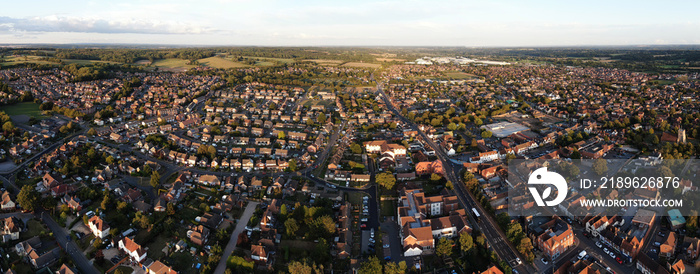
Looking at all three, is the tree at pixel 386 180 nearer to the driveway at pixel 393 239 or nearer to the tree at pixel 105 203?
the driveway at pixel 393 239

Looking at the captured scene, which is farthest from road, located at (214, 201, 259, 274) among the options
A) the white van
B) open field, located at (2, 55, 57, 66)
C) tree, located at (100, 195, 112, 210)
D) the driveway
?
open field, located at (2, 55, 57, 66)

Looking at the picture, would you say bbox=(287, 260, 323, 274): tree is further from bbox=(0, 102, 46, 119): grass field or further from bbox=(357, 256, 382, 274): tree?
bbox=(0, 102, 46, 119): grass field

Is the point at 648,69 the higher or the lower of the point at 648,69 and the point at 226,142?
the higher

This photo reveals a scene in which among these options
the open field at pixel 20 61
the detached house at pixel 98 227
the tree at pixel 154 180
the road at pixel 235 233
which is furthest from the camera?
the open field at pixel 20 61

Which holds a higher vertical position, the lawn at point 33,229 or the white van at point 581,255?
the white van at point 581,255

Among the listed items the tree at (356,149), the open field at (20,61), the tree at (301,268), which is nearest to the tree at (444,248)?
the tree at (301,268)

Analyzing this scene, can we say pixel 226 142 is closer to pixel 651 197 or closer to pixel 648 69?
pixel 651 197

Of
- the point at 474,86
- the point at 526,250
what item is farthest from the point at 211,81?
the point at 526,250
